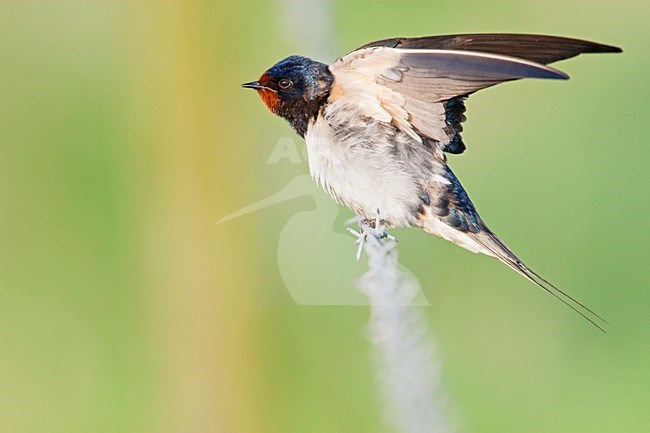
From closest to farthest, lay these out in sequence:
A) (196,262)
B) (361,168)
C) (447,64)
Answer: (447,64) < (361,168) < (196,262)

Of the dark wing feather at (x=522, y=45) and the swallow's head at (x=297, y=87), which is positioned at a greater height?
the dark wing feather at (x=522, y=45)

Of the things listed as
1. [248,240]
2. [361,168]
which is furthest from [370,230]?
[248,240]

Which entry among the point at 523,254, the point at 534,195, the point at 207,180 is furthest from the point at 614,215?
the point at 207,180

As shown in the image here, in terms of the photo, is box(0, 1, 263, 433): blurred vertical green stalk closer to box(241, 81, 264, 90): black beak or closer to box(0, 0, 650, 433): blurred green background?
box(0, 0, 650, 433): blurred green background

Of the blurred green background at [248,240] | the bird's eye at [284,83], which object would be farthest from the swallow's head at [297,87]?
the blurred green background at [248,240]

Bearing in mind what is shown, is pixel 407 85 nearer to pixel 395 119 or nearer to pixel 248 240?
pixel 395 119

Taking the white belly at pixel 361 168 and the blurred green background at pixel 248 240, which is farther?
the blurred green background at pixel 248 240

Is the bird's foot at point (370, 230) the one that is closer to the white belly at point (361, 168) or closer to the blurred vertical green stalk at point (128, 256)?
the white belly at point (361, 168)

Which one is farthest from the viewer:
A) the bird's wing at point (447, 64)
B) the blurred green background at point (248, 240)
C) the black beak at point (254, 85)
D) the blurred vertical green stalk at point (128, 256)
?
the blurred vertical green stalk at point (128, 256)
